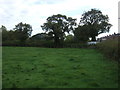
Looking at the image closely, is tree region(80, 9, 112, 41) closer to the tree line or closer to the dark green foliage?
the tree line

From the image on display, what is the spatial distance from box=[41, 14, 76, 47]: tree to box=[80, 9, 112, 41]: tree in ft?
9.75

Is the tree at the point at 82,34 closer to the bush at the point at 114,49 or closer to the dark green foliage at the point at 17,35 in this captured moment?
the dark green foliage at the point at 17,35

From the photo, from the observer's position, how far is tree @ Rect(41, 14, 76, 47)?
34.4m

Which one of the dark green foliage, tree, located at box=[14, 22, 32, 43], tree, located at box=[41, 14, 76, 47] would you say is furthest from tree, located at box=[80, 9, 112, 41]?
the dark green foliage

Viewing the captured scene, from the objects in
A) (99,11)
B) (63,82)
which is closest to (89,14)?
(99,11)

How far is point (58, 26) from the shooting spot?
Answer: 34625 millimetres

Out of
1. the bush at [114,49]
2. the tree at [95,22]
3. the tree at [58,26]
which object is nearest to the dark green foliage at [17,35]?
the tree at [58,26]

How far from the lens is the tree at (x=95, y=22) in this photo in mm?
33469

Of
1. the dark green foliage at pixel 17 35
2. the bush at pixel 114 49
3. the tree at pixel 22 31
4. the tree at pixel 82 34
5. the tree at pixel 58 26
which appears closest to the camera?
the bush at pixel 114 49

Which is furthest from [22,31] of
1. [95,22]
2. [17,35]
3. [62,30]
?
[95,22]

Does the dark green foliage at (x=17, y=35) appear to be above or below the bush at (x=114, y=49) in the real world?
above

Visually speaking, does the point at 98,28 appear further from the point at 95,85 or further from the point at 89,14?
the point at 95,85

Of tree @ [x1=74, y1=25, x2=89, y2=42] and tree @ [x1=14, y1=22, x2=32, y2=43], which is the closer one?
tree @ [x1=74, y1=25, x2=89, y2=42]

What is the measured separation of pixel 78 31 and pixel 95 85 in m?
30.3
